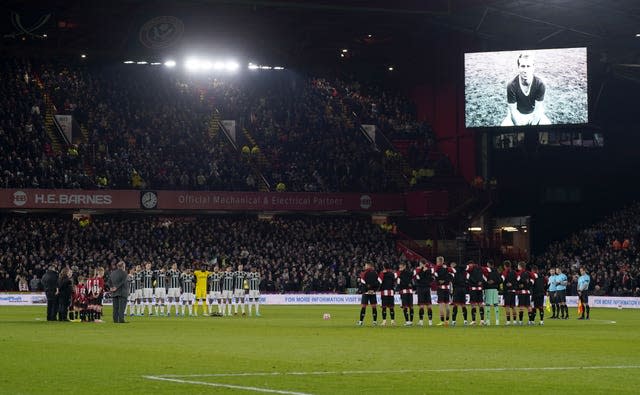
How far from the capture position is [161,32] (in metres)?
66.6

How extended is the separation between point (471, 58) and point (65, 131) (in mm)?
26628

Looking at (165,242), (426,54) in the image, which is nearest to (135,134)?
(165,242)

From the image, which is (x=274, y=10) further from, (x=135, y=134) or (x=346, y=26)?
(x=135, y=134)

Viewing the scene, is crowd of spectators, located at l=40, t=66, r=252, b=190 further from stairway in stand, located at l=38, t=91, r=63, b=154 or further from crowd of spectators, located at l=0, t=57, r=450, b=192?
stairway in stand, located at l=38, t=91, r=63, b=154

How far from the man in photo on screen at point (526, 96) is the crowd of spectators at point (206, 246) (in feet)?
41.5

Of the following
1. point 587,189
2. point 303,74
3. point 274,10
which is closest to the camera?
point 274,10

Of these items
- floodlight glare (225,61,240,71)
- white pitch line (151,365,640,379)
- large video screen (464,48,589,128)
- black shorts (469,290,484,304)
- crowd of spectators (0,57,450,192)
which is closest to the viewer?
white pitch line (151,365,640,379)

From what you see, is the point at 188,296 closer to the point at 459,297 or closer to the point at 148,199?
the point at 459,297

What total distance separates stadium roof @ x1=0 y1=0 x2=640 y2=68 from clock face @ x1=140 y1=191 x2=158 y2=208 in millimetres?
8909

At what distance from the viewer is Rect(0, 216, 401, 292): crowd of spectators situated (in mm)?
65562

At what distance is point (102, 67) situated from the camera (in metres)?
80.8

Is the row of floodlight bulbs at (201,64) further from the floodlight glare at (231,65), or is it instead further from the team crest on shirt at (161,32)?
the team crest on shirt at (161,32)

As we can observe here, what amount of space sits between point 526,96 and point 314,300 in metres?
17.6

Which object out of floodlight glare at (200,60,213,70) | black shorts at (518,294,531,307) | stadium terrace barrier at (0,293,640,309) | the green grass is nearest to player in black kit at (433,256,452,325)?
the green grass
